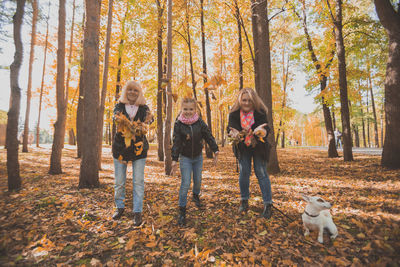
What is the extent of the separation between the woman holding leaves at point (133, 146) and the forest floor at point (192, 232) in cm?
38

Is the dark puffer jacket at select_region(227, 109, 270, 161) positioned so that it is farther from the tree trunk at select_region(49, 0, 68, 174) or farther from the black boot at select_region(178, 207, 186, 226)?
the tree trunk at select_region(49, 0, 68, 174)

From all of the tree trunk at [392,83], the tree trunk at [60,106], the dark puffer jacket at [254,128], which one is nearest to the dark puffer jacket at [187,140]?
the dark puffer jacket at [254,128]

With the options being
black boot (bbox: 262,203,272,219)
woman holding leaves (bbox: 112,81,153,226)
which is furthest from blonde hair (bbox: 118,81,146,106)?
black boot (bbox: 262,203,272,219)

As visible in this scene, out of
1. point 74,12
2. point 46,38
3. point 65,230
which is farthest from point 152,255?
point 46,38

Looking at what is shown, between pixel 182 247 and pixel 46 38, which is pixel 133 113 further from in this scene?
pixel 46 38

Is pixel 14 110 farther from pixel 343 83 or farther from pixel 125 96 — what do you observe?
pixel 343 83

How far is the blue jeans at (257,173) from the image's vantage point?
3.01 metres

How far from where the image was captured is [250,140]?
2904 millimetres

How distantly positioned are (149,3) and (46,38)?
7954 millimetres

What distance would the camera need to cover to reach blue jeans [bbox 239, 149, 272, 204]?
3012mm

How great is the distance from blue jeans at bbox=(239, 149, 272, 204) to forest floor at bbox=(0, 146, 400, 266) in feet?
1.31

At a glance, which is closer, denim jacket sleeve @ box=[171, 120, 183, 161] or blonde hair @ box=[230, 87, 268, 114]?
denim jacket sleeve @ box=[171, 120, 183, 161]

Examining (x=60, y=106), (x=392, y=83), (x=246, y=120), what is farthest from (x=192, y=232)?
(x=392, y=83)

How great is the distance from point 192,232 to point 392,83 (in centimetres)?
699
